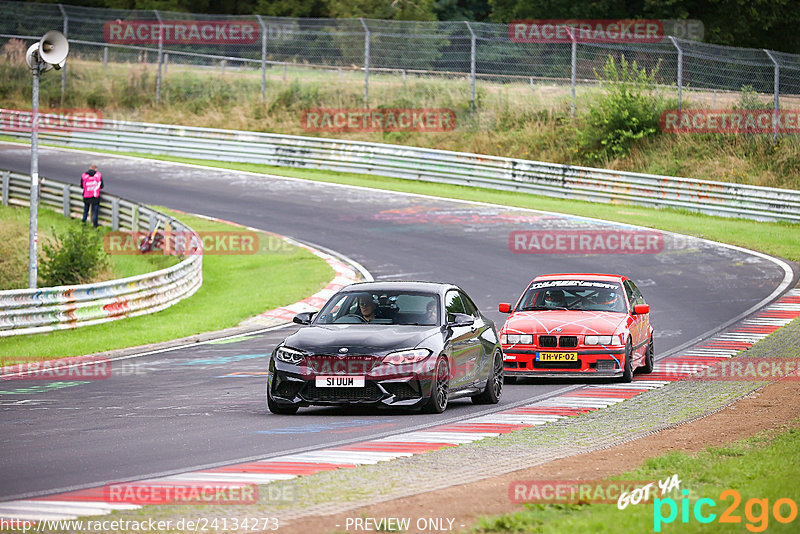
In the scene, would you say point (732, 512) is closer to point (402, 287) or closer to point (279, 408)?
point (279, 408)

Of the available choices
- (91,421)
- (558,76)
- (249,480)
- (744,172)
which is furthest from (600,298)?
(558,76)

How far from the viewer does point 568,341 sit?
603 inches

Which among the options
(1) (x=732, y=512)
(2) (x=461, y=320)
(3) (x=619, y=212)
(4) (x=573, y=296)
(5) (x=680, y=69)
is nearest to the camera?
(1) (x=732, y=512)

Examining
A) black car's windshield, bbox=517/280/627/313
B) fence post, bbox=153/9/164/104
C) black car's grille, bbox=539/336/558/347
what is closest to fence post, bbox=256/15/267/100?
fence post, bbox=153/9/164/104

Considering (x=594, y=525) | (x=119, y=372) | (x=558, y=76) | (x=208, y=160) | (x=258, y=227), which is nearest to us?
(x=594, y=525)

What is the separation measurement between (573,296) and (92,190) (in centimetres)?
1891

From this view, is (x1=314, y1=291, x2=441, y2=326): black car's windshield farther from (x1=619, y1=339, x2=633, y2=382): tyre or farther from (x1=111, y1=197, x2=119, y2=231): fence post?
(x1=111, y1=197, x2=119, y2=231): fence post

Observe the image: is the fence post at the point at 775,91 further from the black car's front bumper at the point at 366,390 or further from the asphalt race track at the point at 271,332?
the black car's front bumper at the point at 366,390

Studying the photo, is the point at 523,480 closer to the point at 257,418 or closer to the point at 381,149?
the point at 257,418

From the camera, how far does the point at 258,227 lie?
32.0 meters

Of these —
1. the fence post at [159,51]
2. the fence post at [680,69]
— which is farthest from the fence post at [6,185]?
the fence post at [680,69]

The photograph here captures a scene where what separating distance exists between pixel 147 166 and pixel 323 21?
347 inches

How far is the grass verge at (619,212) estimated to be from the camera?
30.2 meters

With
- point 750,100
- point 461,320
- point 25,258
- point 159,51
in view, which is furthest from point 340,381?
point 159,51
